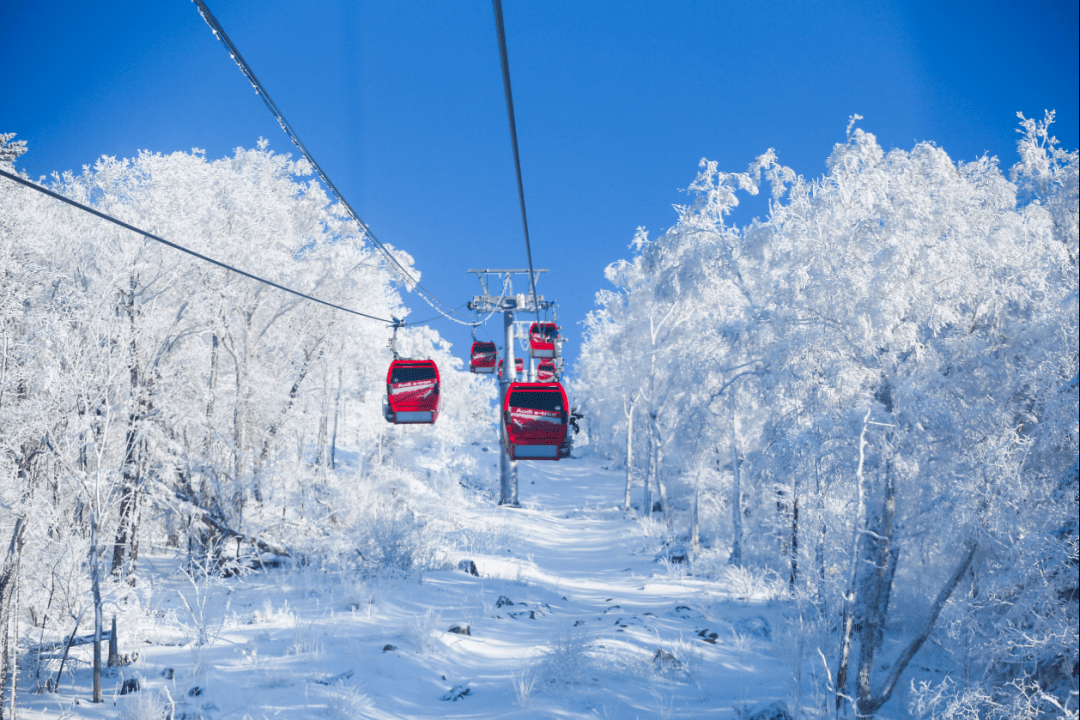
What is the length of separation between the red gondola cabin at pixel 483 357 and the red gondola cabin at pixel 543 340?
52.6 inches

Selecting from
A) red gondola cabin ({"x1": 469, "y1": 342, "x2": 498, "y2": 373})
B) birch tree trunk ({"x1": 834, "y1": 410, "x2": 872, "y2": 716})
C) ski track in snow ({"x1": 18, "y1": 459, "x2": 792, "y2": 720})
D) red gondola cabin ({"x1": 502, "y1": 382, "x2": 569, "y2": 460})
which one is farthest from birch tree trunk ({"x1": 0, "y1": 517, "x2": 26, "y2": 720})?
birch tree trunk ({"x1": 834, "y1": 410, "x2": 872, "y2": 716})

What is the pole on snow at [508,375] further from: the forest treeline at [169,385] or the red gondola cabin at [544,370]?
the forest treeline at [169,385]

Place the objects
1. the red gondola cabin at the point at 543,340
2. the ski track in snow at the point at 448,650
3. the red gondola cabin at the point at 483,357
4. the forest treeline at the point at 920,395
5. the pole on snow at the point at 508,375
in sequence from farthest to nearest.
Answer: the pole on snow at the point at 508,375 < the red gondola cabin at the point at 483,357 < the red gondola cabin at the point at 543,340 < the ski track in snow at the point at 448,650 < the forest treeline at the point at 920,395

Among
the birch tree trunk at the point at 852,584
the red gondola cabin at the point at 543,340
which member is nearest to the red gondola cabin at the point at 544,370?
the red gondola cabin at the point at 543,340

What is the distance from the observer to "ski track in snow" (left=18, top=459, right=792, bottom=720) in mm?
8500

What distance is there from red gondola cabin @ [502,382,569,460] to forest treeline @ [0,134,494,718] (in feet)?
23.3

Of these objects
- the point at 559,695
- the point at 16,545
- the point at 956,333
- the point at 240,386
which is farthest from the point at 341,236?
the point at 956,333

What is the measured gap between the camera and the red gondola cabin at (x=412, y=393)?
11648 millimetres

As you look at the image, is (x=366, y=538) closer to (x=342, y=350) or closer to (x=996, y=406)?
(x=342, y=350)

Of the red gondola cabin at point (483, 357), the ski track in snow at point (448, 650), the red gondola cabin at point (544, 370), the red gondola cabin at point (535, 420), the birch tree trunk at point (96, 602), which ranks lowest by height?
the ski track in snow at point (448, 650)

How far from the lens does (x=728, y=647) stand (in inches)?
447

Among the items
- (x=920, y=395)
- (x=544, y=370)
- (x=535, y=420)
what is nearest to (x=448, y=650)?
(x=535, y=420)

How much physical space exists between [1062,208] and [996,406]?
3128 millimetres

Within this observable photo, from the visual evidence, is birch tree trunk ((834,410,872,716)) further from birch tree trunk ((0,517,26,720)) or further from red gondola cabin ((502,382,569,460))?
birch tree trunk ((0,517,26,720))
